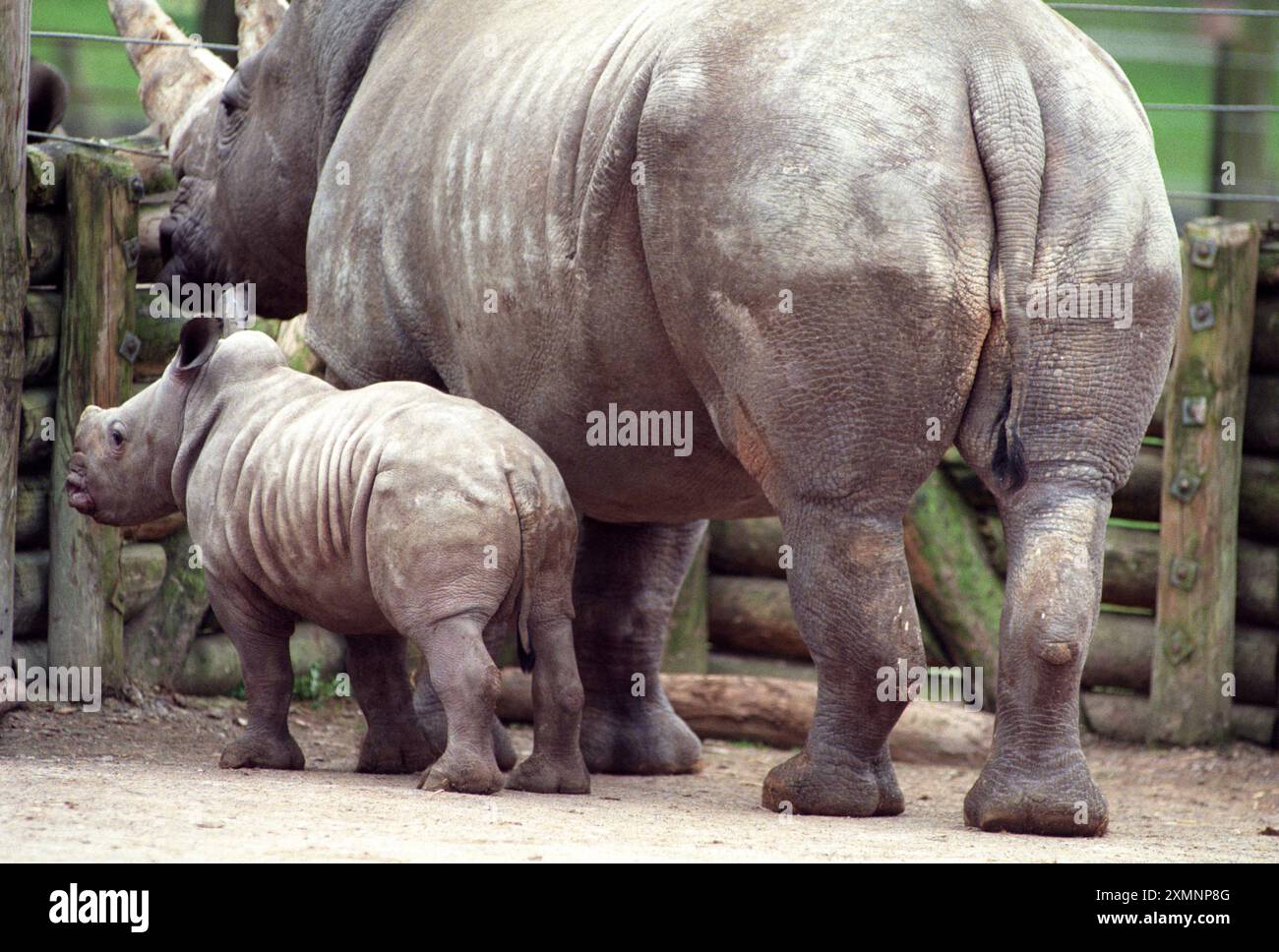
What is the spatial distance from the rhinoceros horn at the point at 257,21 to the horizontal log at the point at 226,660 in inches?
98.2

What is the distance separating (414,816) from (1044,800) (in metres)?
1.61

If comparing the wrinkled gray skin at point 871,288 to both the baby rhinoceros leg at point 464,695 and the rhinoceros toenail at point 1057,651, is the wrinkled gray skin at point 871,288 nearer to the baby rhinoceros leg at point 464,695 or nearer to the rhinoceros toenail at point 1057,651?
the rhinoceros toenail at point 1057,651

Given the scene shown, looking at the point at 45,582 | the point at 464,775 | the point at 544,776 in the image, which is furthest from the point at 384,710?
the point at 45,582

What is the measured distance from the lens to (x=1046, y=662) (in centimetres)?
484

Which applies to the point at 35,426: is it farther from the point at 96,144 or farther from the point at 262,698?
the point at 262,698

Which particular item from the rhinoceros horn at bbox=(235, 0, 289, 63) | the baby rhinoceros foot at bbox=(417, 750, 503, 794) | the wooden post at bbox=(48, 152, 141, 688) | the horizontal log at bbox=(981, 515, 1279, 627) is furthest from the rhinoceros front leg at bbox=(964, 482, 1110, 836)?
the rhinoceros horn at bbox=(235, 0, 289, 63)

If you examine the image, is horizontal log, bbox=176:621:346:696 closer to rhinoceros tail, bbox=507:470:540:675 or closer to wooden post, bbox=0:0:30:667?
wooden post, bbox=0:0:30:667

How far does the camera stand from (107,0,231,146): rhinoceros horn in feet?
26.8

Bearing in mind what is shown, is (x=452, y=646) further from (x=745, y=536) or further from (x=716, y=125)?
(x=745, y=536)

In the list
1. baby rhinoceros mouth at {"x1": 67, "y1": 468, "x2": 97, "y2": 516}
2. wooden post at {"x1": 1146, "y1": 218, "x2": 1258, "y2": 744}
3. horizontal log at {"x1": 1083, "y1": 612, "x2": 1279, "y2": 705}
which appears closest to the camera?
baby rhinoceros mouth at {"x1": 67, "y1": 468, "x2": 97, "y2": 516}

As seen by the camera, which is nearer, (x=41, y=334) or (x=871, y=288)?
(x=871, y=288)

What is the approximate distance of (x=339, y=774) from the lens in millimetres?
5699

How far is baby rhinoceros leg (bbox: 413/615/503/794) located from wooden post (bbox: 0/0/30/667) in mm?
1925
